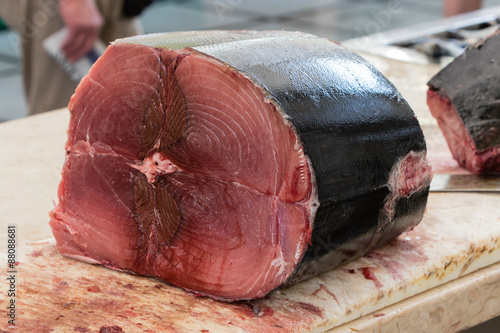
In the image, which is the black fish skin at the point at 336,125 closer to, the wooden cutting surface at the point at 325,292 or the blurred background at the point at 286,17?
the wooden cutting surface at the point at 325,292

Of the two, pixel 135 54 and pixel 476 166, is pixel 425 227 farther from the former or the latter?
pixel 135 54

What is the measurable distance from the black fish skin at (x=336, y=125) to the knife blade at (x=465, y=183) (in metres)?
0.48

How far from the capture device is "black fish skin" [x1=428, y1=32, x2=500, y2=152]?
249cm

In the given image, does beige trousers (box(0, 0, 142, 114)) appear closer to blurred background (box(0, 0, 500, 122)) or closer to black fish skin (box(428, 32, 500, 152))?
black fish skin (box(428, 32, 500, 152))

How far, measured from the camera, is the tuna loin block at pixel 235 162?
1.66 m

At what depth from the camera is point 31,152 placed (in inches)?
113

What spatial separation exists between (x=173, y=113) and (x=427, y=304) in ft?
2.61

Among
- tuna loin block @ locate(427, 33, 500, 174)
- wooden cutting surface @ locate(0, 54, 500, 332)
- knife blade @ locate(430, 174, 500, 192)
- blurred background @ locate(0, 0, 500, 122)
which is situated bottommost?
blurred background @ locate(0, 0, 500, 122)

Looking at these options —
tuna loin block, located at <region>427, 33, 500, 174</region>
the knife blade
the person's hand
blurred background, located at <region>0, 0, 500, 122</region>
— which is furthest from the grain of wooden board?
blurred background, located at <region>0, 0, 500, 122</region>

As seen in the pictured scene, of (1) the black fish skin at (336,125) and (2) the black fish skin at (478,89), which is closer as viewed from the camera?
(1) the black fish skin at (336,125)

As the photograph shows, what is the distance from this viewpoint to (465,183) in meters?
2.46

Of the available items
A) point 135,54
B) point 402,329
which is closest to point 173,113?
point 135,54

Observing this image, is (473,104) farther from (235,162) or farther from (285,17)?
(285,17)

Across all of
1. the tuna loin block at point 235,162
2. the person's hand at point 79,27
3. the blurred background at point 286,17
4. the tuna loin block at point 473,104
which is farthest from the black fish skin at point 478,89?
the blurred background at point 286,17
